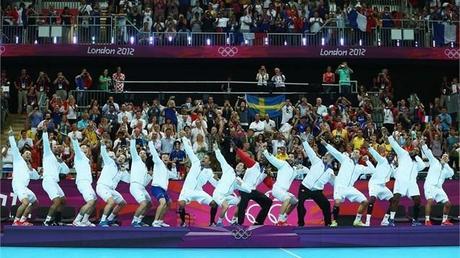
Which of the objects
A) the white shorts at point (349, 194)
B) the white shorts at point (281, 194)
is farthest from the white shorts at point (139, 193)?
the white shorts at point (349, 194)

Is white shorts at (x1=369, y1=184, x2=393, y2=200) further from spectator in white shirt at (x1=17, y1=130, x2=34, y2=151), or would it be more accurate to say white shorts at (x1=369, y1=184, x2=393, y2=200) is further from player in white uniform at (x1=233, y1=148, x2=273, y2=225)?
spectator in white shirt at (x1=17, y1=130, x2=34, y2=151)

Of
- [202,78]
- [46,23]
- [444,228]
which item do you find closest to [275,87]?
[202,78]

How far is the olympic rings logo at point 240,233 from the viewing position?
15258mm

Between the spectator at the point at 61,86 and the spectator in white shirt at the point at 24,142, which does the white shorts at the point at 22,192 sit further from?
the spectator at the point at 61,86

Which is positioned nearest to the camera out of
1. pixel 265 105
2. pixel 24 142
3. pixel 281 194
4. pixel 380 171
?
pixel 281 194

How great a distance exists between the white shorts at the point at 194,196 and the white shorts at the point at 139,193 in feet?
2.44

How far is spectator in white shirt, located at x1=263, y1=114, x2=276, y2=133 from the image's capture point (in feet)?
71.5

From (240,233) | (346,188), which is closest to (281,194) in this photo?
(346,188)

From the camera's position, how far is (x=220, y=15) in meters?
26.4

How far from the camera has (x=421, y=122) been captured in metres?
24.0

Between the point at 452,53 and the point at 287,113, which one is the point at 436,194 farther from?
the point at 452,53

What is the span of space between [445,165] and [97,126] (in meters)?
9.64

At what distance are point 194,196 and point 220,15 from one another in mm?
11530

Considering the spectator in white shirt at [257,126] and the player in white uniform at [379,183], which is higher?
the spectator in white shirt at [257,126]
